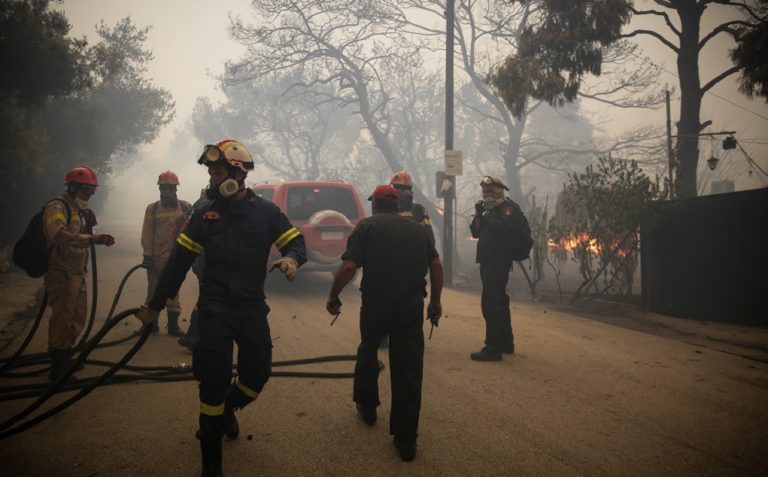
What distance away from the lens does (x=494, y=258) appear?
5367 millimetres

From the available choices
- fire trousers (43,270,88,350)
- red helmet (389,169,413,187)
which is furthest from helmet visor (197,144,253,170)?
red helmet (389,169,413,187)

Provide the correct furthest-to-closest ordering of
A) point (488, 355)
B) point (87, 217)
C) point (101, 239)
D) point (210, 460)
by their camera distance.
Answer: point (488, 355), point (87, 217), point (101, 239), point (210, 460)

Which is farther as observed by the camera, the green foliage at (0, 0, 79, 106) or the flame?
the green foliage at (0, 0, 79, 106)

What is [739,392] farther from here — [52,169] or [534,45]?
[52,169]

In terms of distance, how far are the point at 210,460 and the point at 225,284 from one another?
1034 mm

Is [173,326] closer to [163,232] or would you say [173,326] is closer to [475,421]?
[163,232]

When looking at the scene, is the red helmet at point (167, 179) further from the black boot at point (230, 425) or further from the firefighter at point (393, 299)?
the black boot at point (230, 425)

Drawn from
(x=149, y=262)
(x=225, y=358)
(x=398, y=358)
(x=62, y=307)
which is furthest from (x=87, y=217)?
(x=398, y=358)

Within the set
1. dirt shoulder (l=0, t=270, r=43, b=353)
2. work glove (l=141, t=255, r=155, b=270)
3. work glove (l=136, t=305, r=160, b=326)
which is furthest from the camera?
dirt shoulder (l=0, t=270, r=43, b=353)

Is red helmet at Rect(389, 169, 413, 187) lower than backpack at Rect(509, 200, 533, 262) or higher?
higher

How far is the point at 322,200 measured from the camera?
9.94 meters

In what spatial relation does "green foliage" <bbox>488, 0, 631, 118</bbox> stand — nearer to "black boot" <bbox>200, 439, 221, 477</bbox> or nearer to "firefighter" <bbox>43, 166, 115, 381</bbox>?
"firefighter" <bbox>43, 166, 115, 381</bbox>

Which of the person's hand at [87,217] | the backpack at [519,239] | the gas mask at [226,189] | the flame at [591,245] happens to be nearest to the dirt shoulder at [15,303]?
the person's hand at [87,217]

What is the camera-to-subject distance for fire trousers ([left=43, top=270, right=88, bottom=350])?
458cm
